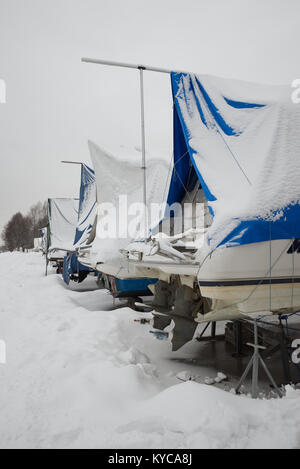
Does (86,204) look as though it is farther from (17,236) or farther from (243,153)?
(17,236)

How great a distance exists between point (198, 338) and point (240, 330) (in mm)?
1129

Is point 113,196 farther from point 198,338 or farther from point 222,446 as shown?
point 222,446

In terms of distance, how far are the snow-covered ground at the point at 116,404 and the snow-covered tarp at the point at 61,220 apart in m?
11.0

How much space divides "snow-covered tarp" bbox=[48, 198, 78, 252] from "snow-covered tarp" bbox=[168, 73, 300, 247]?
12.4 m

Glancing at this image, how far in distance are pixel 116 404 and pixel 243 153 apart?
3429 millimetres

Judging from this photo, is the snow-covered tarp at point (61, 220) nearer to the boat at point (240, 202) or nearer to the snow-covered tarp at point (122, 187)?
the snow-covered tarp at point (122, 187)

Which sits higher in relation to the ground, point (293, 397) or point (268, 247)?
point (268, 247)

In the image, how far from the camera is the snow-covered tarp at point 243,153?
11.5 feet

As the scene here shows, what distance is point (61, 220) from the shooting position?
16.5 m

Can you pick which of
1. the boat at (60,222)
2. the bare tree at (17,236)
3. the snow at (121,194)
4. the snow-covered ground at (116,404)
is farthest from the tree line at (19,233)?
the snow-covered ground at (116,404)

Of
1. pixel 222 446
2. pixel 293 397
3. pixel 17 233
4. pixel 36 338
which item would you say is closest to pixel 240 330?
pixel 293 397

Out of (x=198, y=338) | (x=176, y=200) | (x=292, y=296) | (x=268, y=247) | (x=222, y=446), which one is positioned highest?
(x=176, y=200)

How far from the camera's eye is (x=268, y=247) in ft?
11.6

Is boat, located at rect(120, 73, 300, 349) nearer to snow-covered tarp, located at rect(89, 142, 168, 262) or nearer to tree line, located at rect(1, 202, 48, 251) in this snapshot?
snow-covered tarp, located at rect(89, 142, 168, 262)
